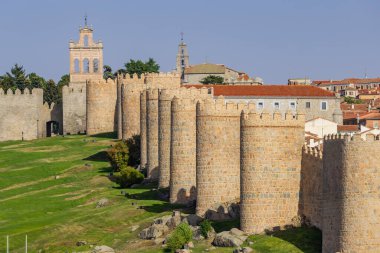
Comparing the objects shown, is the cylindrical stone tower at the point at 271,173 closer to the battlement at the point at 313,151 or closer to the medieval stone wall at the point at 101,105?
the battlement at the point at 313,151

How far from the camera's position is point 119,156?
86.4 meters

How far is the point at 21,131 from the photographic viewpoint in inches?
4572

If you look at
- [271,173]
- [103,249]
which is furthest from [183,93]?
[271,173]

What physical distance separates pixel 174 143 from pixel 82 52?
6375 cm

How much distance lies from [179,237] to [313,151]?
7492 millimetres

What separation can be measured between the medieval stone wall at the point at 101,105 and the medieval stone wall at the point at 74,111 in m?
8.14

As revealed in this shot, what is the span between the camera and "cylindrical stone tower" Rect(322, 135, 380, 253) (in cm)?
4566

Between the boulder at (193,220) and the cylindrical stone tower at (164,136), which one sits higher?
the cylindrical stone tower at (164,136)

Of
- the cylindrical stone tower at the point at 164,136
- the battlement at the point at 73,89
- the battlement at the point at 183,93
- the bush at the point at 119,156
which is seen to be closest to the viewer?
the battlement at the point at 183,93

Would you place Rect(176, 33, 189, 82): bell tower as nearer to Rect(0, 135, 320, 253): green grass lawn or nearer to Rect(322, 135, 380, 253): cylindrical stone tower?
Rect(0, 135, 320, 253): green grass lawn

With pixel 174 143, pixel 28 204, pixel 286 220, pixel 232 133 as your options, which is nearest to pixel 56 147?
pixel 28 204

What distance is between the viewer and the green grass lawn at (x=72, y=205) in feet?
191

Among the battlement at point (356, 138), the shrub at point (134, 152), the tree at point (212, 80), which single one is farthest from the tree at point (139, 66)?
the battlement at point (356, 138)

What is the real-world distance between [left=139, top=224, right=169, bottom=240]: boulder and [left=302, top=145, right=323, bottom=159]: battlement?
9227 millimetres
